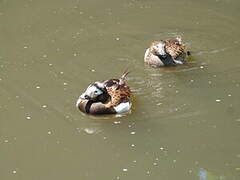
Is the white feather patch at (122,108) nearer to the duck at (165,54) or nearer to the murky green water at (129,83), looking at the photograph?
the murky green water at (129,83)

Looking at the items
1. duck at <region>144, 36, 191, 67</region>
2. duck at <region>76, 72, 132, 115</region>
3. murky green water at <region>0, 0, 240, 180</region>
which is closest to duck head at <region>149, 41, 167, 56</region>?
duck at <region>144, 36, 191, 67</region>

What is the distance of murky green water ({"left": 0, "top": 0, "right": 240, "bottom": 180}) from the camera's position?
7.54m

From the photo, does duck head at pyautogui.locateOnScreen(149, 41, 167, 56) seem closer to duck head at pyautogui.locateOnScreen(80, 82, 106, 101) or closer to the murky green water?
the murky green water

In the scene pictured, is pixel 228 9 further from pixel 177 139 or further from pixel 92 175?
pixel 92 175

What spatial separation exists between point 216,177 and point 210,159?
34 centimetres

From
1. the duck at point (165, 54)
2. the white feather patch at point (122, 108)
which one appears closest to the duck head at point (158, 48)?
the duck at point (165, 54)

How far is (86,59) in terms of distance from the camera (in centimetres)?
1023

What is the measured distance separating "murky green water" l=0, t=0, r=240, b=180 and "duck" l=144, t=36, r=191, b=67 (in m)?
0.14

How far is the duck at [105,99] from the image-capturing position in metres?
8.55

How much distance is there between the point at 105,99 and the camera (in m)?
8.77

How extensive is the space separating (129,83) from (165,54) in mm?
998

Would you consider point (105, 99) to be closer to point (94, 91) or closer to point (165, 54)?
point (94, 91)

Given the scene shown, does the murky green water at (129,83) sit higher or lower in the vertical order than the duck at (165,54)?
lower

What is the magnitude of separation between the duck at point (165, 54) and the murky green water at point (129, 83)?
0.14 metres
